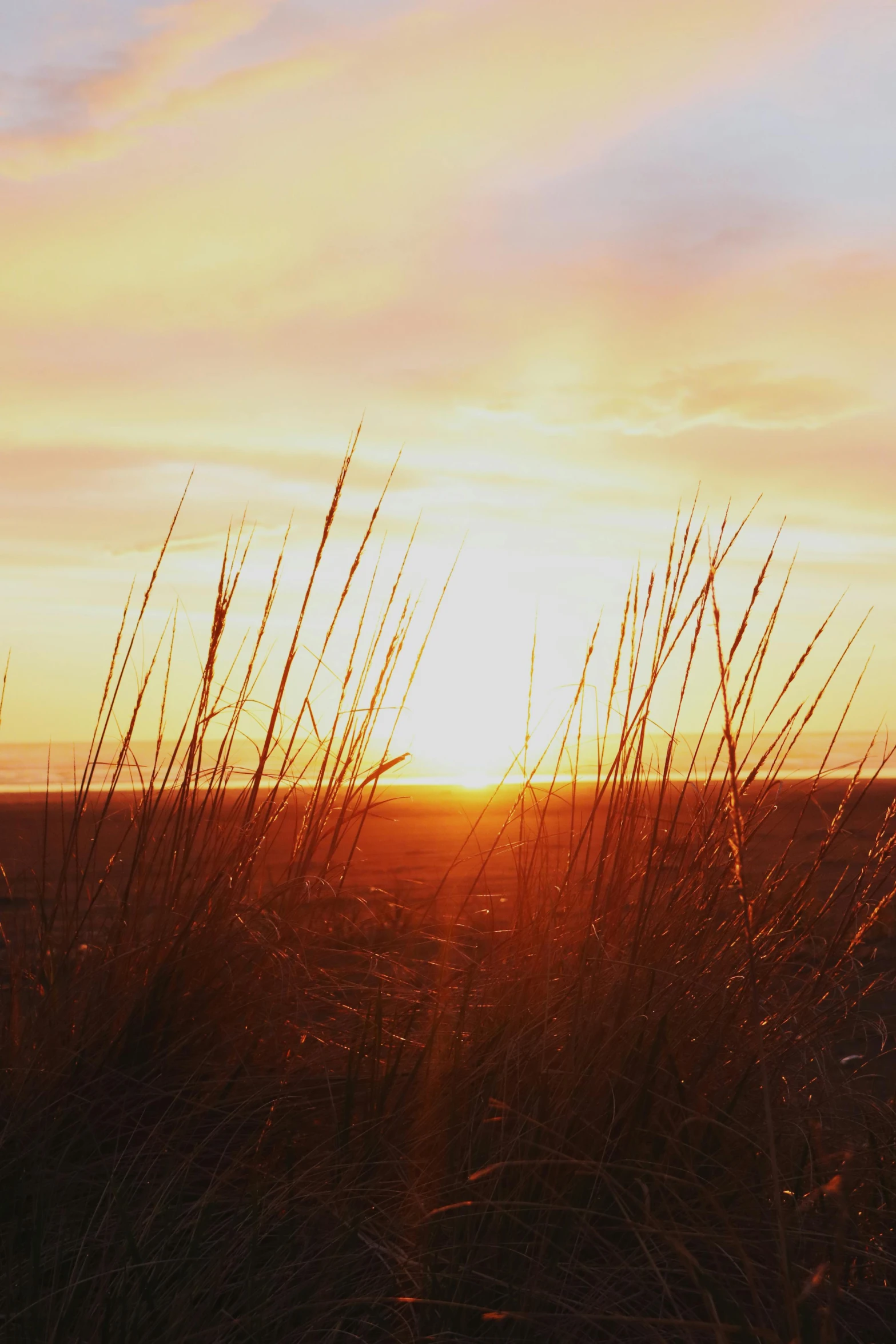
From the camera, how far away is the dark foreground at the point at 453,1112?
59.1 inches

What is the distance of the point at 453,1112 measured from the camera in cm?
181

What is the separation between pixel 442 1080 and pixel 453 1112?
14 cm

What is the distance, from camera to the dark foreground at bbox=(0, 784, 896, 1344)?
4.92 feet

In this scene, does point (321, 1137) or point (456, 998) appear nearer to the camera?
point (321, 1137)

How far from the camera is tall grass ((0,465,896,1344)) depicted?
1509 mm

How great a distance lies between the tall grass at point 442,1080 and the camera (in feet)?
4.95

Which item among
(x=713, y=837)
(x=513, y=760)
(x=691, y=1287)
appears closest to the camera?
(x=691, y=1287)

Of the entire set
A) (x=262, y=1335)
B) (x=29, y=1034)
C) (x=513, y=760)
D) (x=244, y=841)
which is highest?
(x=513, y=760)

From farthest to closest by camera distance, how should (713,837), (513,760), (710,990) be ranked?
(513,760) < (713,837) < (710,990)

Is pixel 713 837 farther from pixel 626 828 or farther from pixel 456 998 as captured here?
pixel 456 998

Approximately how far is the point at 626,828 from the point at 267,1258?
1.18 m

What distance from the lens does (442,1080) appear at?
6.37ft

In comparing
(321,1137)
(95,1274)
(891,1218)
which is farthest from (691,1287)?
(95,1274)

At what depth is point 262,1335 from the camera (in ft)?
4.71
